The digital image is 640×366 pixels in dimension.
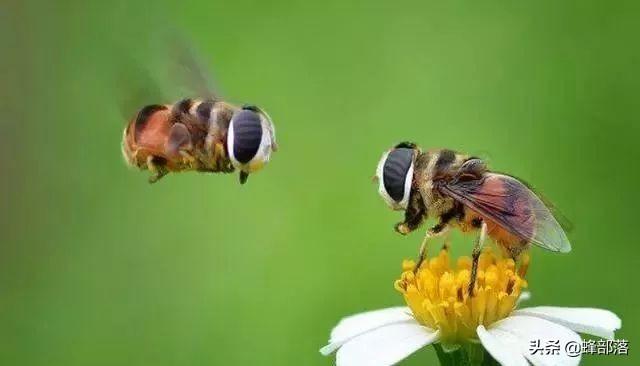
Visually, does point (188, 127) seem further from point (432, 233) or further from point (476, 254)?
point (476, 254)

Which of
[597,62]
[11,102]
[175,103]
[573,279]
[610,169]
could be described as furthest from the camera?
[11,102]

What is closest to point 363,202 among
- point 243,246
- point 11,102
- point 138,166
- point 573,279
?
point 243,246

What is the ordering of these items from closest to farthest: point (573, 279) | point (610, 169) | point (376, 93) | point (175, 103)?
1. point (175, 103)
2. point (573, 279)
3. point (610, 169)
4. point (376, 93)

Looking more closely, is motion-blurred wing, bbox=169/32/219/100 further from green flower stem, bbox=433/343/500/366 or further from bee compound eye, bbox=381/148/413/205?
green flower stem, bbox=433/343/500/366

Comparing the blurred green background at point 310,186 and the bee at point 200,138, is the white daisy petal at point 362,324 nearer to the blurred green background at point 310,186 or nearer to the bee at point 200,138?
the bee at point 200,138

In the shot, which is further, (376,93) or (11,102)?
(11,102)

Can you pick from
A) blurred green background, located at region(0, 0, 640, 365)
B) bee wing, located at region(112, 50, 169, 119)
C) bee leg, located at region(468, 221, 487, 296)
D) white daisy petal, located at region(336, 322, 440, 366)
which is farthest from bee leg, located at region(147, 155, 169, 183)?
blurred green background, located at region(0, 0, 640, 365)

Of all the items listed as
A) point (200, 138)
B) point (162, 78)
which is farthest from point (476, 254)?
point (162, 78)

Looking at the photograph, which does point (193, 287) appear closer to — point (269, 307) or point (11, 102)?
point (269, 307)
